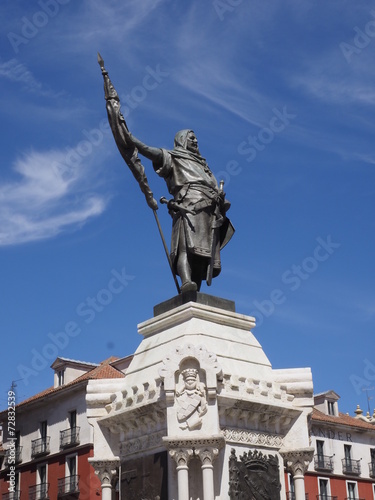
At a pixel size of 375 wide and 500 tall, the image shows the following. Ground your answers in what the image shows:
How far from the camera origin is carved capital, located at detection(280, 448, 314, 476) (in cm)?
1437

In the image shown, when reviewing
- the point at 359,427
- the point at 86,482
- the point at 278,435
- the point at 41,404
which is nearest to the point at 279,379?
the point at 278,435

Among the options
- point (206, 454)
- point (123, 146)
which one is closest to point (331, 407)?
point (123, 146)

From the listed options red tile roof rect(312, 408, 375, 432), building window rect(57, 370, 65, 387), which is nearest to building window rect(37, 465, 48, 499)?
building window rect(57, 370, 65, 387)

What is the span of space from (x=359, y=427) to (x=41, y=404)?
888 inches

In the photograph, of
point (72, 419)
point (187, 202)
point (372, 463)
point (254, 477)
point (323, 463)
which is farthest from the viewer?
point (372, 463)

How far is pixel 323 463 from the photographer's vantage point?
201 ft

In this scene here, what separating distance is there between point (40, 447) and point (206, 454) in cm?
4553

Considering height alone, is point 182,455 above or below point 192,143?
below

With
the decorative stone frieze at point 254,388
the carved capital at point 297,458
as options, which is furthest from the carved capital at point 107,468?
the carved capital at point 297,458

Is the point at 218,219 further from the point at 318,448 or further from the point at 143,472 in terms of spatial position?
the point at 318,448

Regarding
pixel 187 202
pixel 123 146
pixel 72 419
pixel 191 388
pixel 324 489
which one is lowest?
pixel 191 388

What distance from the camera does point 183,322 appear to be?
1482 cm

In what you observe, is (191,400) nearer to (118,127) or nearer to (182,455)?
(182,455)

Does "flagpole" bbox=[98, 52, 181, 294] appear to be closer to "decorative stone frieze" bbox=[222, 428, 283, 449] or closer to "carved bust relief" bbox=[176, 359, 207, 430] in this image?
"carved bust relief" bbox=[176, 359, 207, 430]
